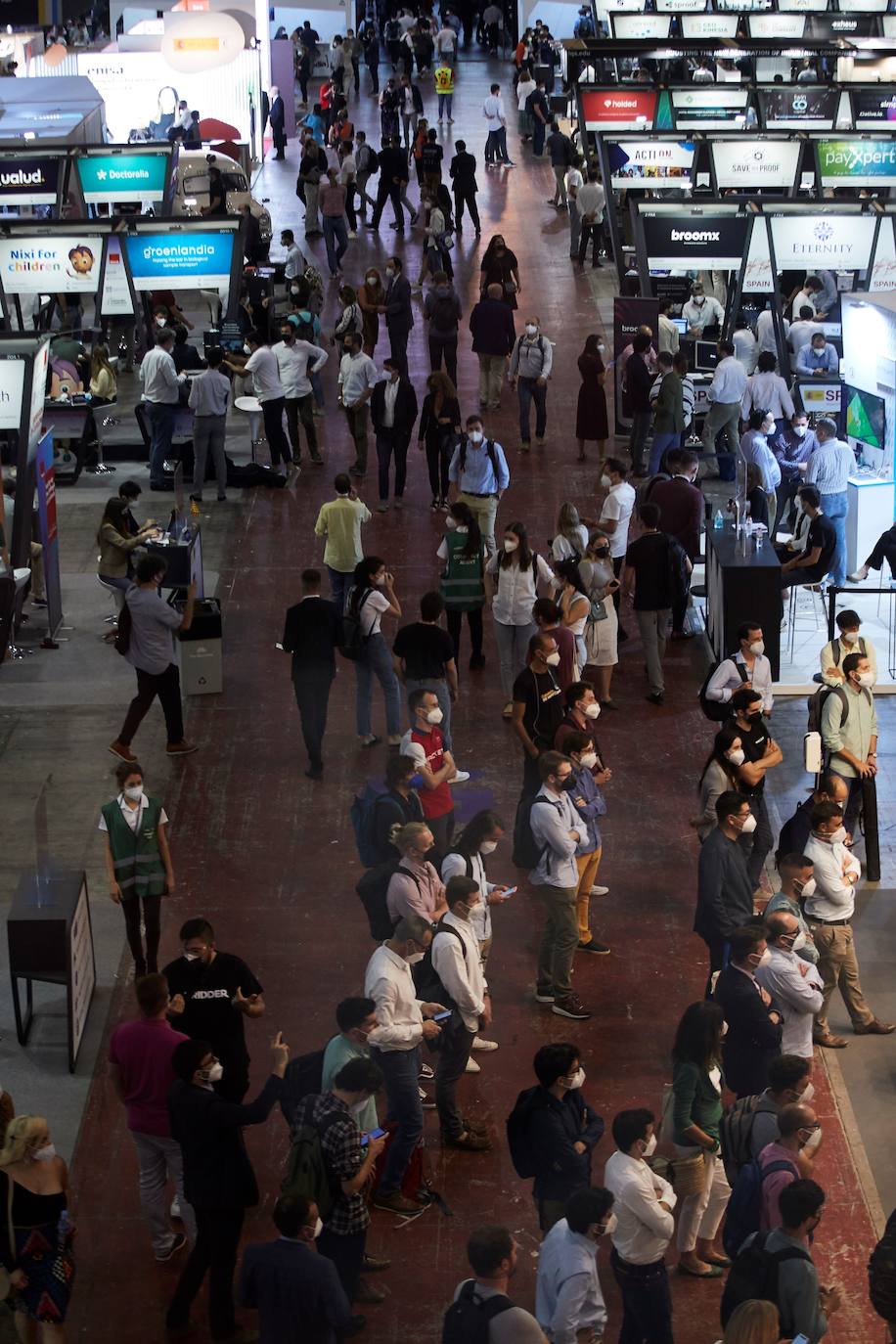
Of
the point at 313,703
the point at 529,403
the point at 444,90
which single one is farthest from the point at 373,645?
the point at 444,90

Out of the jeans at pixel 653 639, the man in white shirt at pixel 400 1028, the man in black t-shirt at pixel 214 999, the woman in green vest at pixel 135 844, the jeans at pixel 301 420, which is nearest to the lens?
the man in white shirt at pixel 400 1028

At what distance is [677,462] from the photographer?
50.2 ft

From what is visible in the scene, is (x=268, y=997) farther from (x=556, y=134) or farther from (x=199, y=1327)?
(x=556, y=134)

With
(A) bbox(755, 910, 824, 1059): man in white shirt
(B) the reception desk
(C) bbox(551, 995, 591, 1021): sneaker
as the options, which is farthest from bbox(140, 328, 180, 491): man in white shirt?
(A) bbox(755, 910, 824, 1059): man in white shirt

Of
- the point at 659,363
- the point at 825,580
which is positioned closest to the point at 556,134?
the point at 659,363

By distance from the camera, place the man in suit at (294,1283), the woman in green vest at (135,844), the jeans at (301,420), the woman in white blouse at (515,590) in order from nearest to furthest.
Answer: the man in suit at (294,1283) → the woman in green vest at (135,844) → the woman in white blouse at (515,590) → the jeans at (301,420)

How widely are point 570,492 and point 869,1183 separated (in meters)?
11.0

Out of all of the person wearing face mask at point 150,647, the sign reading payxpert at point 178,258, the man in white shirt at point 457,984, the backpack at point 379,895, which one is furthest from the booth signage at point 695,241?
the man in white shirt at point 457,984

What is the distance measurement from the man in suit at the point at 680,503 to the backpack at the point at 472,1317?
29.3ft

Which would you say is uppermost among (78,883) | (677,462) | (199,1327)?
(677,462)

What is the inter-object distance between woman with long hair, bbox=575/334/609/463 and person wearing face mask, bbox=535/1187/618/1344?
530 inches

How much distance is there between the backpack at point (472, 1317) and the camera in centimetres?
664

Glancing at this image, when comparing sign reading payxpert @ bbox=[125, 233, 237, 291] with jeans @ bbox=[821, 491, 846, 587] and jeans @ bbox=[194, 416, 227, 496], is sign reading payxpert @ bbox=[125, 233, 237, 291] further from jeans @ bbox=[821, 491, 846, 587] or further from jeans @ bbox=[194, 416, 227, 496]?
jeans @ bbox=[821, 491, 846, 587]

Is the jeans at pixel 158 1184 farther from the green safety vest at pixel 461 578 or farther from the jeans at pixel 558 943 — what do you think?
the green safety vest at pixel 461 578
